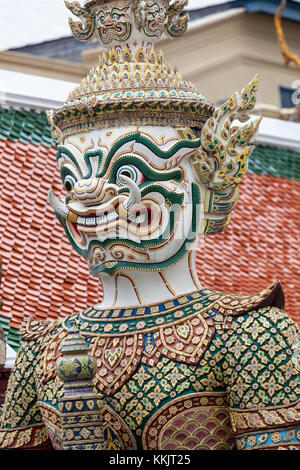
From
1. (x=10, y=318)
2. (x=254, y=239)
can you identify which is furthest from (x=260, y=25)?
(x=10, y=318)

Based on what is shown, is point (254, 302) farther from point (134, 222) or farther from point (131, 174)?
point (131, 174)

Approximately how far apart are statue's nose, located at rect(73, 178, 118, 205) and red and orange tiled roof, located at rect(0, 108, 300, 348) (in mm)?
2644

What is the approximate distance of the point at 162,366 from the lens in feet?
14.8

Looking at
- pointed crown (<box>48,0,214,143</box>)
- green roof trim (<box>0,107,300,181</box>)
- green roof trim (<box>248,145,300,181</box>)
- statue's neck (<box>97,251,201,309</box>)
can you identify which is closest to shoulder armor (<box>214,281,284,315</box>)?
statue's neck (<box>97,251,201,309</box>)

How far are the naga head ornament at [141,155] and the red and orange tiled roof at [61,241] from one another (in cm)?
258

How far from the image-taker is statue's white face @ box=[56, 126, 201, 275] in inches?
182

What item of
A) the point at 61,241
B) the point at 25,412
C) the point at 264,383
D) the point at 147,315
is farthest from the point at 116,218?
the point at 61,241

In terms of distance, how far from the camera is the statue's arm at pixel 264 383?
14.3ft

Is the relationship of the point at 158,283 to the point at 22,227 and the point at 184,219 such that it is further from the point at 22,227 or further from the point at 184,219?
the point at 22,227

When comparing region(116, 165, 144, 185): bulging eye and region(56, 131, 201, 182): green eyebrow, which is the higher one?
region(56, 131, 201, 182): green eyebrow

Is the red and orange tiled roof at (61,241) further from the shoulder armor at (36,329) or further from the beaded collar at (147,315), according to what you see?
the beaded collar at (147,315)

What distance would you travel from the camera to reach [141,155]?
4.65m

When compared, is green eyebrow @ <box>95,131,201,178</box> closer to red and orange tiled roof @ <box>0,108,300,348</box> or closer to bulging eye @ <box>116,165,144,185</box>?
bulging eye @ <box>116,165,144,185</box>

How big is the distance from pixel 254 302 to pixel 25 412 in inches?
45.6
